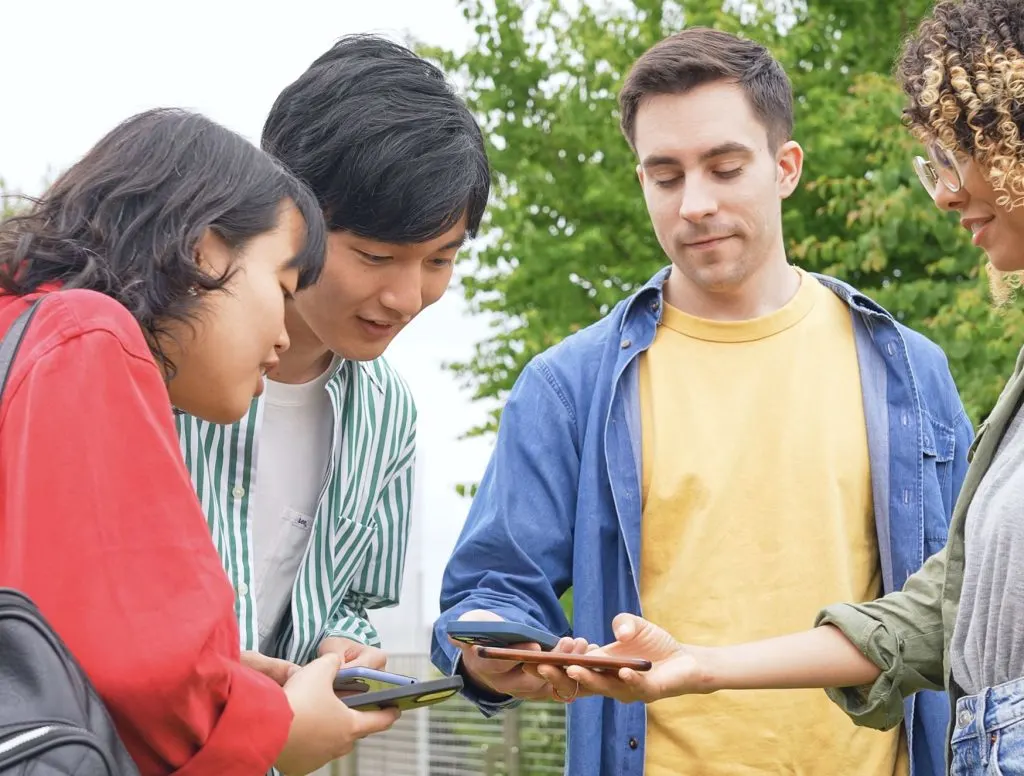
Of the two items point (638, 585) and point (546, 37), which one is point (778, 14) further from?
point (638, 585)

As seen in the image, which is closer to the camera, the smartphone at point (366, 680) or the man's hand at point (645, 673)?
the smartphone at point (366, 680)

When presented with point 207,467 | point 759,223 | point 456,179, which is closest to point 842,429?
point 759,223

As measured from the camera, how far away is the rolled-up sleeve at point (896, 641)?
327 cm

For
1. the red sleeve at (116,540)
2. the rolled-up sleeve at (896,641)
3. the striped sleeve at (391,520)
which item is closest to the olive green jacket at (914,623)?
the rolled-up sleeve at (896,641)

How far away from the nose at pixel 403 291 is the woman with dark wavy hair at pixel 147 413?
0.76 meters

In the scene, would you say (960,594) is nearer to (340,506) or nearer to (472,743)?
(340,506)

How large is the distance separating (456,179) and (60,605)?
5.63 feet

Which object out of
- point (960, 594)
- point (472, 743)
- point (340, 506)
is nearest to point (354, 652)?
point (340, 506)

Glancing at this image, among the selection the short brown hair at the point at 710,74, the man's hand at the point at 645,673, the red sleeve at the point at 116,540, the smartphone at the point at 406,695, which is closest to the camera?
the red sleeve at the point at 116,540

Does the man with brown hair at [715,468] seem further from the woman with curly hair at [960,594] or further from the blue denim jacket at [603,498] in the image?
the woman with curly hair at [960,594]

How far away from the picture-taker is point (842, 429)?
388 cm

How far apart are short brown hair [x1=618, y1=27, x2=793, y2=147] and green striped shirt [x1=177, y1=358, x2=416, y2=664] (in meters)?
1.05

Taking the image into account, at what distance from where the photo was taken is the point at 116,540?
2197 millimetres

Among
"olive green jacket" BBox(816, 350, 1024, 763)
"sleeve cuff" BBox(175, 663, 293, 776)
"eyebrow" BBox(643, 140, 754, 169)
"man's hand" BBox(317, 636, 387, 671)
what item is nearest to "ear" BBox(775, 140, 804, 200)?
"eyebrow" BBox(643, 140, 754, 169)
